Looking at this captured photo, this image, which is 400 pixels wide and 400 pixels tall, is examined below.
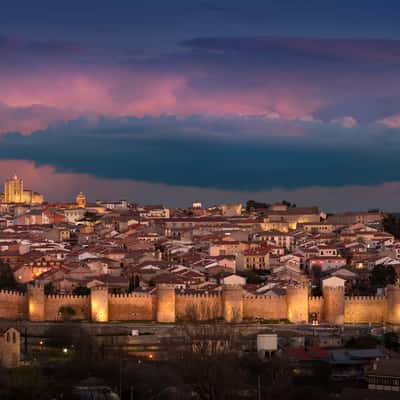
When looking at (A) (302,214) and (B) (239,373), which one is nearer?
(B) (239,373)

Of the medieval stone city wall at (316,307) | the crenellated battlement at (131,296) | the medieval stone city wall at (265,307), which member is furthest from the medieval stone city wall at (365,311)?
the crenellated battlement at (131,296)

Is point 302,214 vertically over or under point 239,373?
over

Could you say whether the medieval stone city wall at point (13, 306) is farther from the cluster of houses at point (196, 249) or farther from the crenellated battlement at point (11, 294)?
the cluster of houses at point (196, 249)

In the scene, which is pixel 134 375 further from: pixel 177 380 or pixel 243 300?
pixel 243 300

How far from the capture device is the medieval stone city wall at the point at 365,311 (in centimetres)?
4047

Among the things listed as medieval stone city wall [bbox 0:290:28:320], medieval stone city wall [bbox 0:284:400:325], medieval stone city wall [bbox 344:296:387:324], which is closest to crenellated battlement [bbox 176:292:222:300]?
medieval stone city wall [bbox 0:284:400:325]

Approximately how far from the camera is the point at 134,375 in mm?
28969

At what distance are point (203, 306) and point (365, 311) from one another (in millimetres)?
4492

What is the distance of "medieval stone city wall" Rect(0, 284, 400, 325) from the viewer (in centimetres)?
4016

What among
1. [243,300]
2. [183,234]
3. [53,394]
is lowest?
[53,394]

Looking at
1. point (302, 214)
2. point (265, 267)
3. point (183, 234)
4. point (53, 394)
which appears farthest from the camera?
point (302, 214)

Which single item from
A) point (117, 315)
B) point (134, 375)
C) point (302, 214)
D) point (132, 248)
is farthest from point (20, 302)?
point (302, 214)

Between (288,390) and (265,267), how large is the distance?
24.5m

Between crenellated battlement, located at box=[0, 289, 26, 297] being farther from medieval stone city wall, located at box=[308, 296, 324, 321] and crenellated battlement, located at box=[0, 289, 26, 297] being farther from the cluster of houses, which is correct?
medieval stone city wall, located at box=[308, 296, 324, 321]
